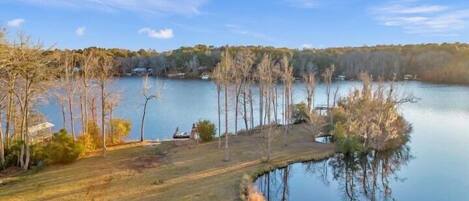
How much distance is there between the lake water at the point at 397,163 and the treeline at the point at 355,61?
54.6m

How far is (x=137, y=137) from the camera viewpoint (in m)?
48.8

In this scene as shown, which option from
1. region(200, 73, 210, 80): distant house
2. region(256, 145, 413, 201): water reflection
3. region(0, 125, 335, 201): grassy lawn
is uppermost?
region(200, 73, 210, 80): distant house

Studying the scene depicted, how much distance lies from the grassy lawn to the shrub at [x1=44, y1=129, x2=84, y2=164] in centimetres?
71

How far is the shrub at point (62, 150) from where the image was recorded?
104 ft

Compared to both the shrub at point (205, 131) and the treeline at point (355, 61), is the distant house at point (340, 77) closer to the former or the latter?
the treeline at point (355, 61)

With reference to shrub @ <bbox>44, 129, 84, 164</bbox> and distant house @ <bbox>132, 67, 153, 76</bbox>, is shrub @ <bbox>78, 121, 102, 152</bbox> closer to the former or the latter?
shrub @ <bbox>44, 129, 84, 164</bbox>

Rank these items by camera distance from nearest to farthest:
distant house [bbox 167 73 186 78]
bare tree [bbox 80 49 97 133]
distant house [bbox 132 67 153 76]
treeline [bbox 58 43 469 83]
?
bare tree [bbox 80 49 97 133]
treeline [bbox 58 43 469 83]
distant house [bbox 167 73 186 78]
distant house [bbox 132 67 153 76]

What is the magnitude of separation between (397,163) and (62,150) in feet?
87.5

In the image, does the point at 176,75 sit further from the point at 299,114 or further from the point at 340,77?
the point at 299,114

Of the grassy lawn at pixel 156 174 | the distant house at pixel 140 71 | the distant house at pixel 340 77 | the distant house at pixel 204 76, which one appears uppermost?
the distant house at pixel 140 71

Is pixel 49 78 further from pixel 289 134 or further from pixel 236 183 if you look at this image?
pixel 289 134

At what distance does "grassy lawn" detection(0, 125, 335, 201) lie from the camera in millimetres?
24844

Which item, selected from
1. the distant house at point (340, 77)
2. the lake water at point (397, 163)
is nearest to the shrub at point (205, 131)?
the lake water at point (397, 163)

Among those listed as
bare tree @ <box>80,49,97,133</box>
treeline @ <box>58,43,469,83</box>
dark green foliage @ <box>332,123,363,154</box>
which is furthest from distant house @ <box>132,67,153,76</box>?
dark green foliage @ <box>332,123,363,154</box>
